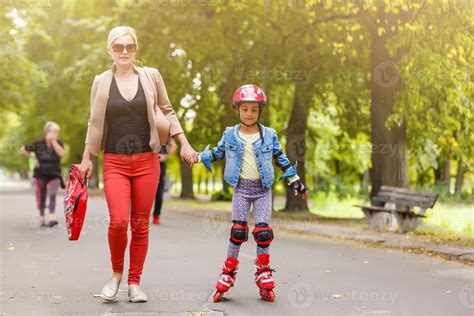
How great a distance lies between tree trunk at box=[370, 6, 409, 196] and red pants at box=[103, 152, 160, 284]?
10.1m

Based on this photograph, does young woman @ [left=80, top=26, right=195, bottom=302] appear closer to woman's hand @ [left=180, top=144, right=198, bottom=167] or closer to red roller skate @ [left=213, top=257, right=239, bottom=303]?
woman's hand @ [left=180, top=144, right=198, bottom=167]

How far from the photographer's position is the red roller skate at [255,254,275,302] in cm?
627

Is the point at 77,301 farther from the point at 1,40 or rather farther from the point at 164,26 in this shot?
the point at 1,40

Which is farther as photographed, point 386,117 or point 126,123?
point 386,117

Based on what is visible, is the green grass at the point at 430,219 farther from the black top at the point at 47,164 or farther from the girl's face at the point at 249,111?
the girl's face at the point at 249,111

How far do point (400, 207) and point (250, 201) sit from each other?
810 centimetres

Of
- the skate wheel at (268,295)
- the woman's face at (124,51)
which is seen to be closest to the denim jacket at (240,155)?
the skate wheel at (268,295)

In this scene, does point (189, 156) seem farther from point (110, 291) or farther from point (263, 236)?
point (110, 291)

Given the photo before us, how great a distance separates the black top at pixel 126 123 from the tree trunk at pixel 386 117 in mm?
10197

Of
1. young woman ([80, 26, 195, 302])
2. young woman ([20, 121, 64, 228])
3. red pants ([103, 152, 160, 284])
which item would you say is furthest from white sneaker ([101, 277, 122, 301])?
young woman ([20, 121, 64, 228])

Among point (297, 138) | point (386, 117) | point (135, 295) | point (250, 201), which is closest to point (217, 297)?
point (135, 295)

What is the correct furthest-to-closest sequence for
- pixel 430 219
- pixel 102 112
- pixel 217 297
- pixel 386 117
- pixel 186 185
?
pixel 186 185
pixel 430 219
pixel 386 117
pixel 217 297
pixel 102 112

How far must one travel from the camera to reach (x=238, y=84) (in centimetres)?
1836

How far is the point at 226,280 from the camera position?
629cm
